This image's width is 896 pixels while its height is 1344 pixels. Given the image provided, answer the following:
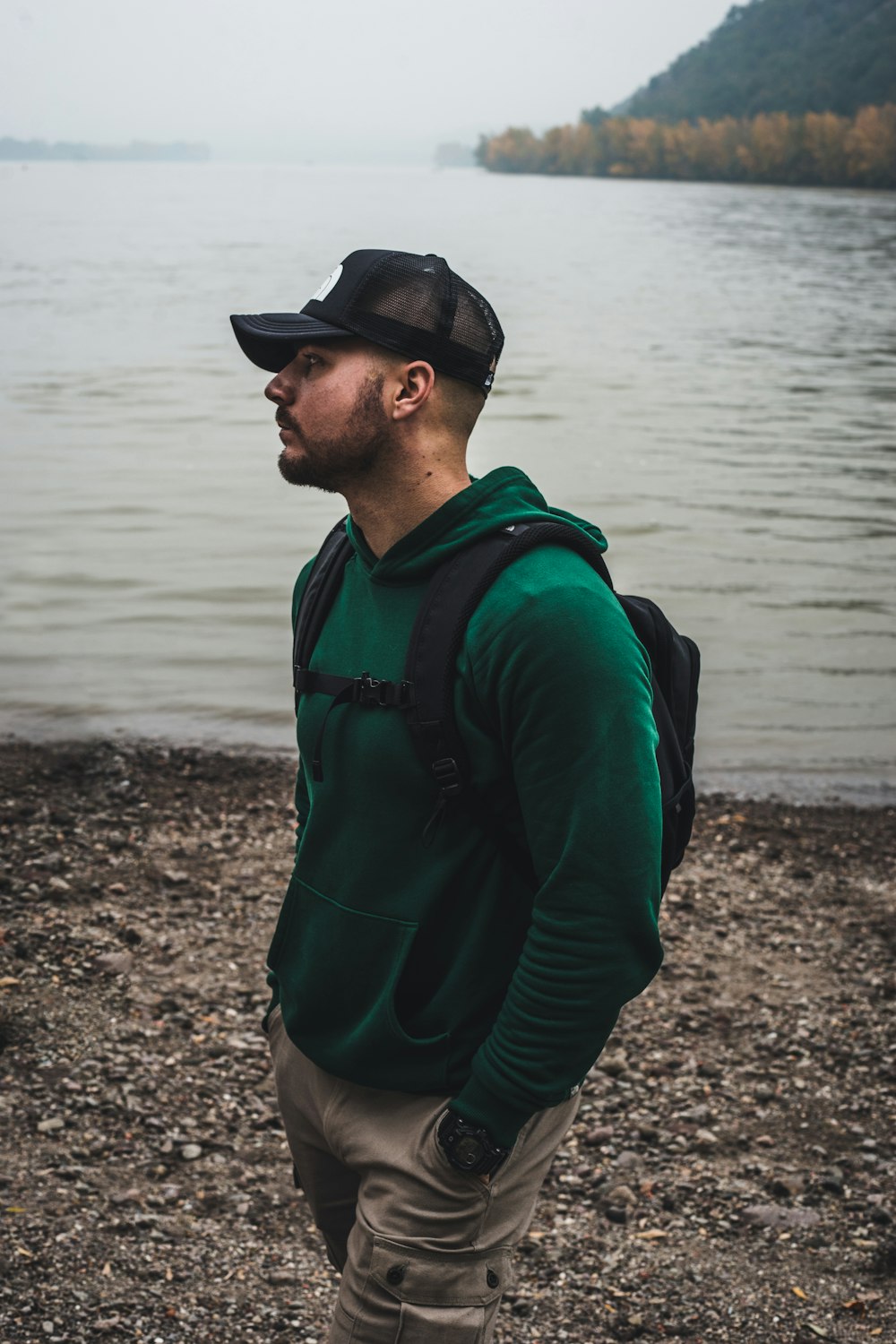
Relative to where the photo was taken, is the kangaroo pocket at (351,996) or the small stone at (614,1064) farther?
the small stone at (614,1064)

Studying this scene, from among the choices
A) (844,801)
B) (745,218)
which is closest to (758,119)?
(745,218)

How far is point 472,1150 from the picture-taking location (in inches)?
88.7

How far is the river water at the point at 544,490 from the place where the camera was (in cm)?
1014

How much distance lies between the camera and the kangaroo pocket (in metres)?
2.36

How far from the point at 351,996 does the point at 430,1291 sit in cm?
51

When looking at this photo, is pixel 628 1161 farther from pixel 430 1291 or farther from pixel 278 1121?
pixel 430 1291

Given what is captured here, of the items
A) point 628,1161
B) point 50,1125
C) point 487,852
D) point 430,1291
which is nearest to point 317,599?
point 487,852

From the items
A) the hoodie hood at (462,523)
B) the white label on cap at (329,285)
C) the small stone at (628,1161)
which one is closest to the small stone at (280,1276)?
the small stone at (628,1161)

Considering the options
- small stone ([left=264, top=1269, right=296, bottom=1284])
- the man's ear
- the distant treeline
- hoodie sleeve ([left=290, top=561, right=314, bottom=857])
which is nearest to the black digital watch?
hoodie sleeve ([left=290, top=561, right=314, bottom=857])

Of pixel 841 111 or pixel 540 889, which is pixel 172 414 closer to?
pixel 540 889

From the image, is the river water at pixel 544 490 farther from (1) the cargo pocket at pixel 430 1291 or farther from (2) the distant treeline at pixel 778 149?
(2) the distant treeline at pixel 778 149

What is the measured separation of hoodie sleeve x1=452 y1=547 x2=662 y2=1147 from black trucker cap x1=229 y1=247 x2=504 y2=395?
44 cm

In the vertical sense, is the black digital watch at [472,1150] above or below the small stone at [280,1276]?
above

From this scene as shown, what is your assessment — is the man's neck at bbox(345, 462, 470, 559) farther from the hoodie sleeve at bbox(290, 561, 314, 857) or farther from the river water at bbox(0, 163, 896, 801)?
the river water at bbox(0, 163, 896, 801)
